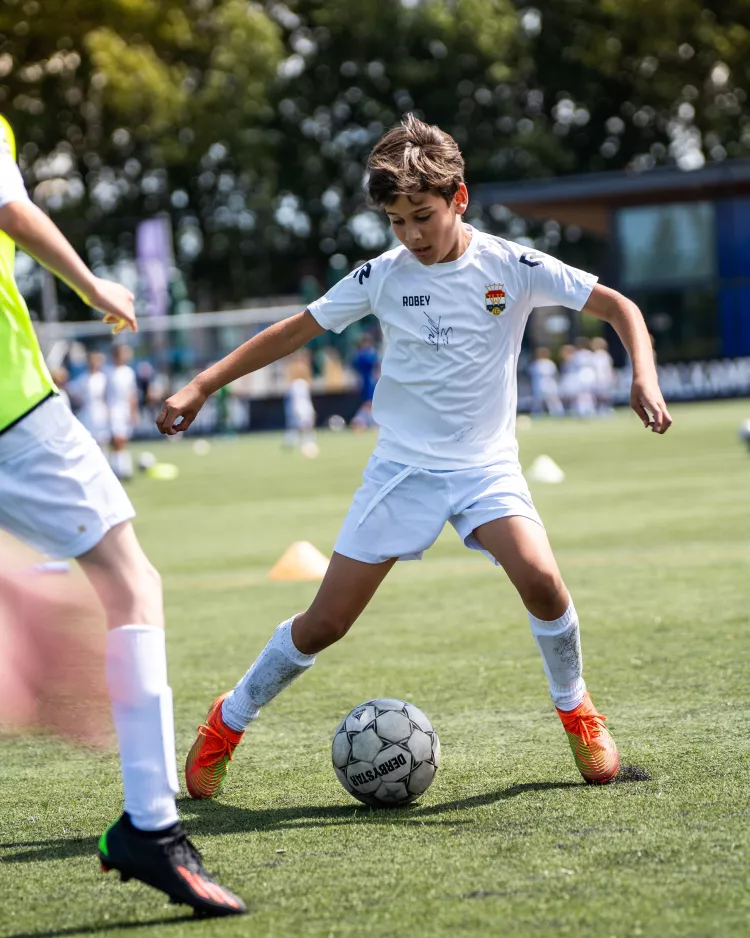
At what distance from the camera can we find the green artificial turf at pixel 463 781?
10.6 ft

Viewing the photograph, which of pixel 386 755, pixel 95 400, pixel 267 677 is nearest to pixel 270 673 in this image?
pixel 267 677

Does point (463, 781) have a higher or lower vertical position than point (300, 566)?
higher

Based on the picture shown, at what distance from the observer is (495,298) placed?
4.48m

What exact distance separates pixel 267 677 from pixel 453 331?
1.26m

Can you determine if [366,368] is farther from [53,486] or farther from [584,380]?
[53,486]

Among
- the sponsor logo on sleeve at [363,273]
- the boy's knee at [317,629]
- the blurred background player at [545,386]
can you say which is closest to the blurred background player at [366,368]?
the blurred background player at [545,386]

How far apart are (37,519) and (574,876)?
1.52 m

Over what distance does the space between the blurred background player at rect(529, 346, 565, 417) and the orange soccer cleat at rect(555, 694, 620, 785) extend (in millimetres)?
32016

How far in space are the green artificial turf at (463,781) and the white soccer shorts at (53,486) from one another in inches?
35.8

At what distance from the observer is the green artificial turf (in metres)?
3.22

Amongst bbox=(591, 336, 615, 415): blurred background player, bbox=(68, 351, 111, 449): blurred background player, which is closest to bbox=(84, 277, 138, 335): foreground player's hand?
bbox=(68, 351, 111, 449): blurred background player
